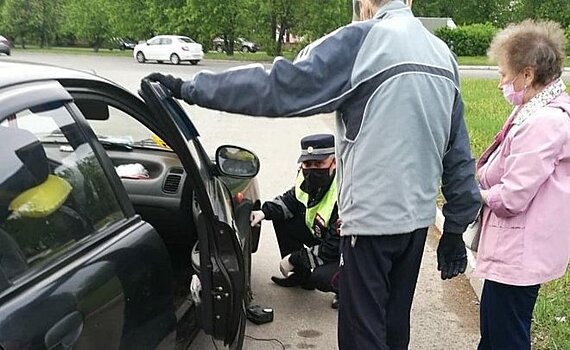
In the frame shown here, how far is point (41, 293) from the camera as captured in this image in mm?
1798

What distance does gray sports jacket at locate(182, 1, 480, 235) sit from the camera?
2334 millimetres

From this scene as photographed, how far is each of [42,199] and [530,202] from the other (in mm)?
1889

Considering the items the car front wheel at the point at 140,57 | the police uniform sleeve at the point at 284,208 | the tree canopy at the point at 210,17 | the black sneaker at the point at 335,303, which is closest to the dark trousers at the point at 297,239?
the police uniform sleeve at the point at 284,208

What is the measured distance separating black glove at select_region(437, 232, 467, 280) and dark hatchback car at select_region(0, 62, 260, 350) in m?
0.86

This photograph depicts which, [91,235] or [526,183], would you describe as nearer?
[91,235]

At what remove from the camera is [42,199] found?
2021mm

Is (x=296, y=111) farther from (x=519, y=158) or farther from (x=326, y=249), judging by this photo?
(x=326, y=249)

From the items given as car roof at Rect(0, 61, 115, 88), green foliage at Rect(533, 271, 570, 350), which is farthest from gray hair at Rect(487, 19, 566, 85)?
car roof at Rect(0, 61, 115, 88)

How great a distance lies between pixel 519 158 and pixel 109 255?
163 cm

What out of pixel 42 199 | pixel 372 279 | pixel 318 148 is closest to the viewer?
pixel 42 199

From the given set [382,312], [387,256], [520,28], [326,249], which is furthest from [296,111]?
[326,249]

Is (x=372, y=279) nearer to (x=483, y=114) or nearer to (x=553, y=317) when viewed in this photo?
(x=553, y=317)

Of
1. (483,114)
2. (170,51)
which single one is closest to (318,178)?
(483,114)

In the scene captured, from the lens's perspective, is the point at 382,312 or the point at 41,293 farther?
the point at 382,312
